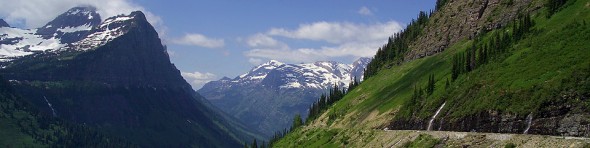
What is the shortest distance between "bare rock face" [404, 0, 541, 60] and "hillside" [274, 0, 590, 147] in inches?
16.9

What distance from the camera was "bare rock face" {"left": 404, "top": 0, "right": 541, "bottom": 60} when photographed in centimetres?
15188

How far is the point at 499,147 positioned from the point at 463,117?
2188 centimetres

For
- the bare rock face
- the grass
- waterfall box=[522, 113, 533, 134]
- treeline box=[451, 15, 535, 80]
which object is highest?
the bare rock face

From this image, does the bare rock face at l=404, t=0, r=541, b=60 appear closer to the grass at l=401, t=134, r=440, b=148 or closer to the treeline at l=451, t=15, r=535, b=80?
the treeline at l=451, t=15, r=535, b=80

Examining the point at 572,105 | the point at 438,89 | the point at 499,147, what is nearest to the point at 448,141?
the point at 499,147

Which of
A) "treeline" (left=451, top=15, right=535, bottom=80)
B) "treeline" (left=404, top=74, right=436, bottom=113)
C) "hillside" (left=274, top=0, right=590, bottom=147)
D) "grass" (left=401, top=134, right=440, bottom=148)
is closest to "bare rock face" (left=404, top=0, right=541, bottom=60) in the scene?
"hillside" (left=274, top=0, right=590, bottom=147)

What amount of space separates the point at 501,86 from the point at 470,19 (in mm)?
104089

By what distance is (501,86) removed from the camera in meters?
78.1

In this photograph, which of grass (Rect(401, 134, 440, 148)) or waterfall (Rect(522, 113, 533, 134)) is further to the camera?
grass (Rect(401, 134, 440, 148))

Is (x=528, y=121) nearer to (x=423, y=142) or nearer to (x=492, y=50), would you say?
(x=423, y=142)

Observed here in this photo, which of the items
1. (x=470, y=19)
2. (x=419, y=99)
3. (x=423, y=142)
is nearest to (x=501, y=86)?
(x=423, y=142)

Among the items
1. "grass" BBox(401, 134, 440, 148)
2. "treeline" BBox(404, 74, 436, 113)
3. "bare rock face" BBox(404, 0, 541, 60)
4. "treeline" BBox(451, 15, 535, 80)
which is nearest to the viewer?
"grass" BBox(401, 134, 440, 148)

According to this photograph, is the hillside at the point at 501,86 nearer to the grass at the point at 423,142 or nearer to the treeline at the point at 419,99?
the treeline at the point at 419,99

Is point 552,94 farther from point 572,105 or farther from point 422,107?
point 422,107
